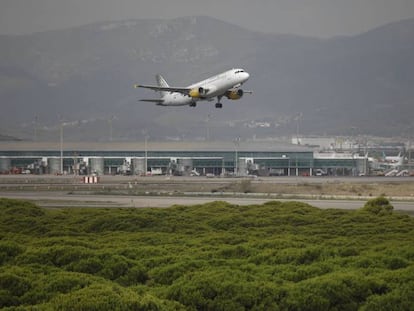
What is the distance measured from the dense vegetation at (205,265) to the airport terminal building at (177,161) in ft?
361

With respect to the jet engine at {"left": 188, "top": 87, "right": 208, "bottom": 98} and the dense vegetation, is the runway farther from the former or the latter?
the dense vegetation

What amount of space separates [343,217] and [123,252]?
18.9m

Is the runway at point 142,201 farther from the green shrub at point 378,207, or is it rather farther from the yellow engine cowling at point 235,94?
the green shrub at point 378,207

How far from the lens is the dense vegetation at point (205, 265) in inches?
1029

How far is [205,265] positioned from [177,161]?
13524 centimetres

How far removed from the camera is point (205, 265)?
3127 centimetres

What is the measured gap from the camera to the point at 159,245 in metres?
38.1

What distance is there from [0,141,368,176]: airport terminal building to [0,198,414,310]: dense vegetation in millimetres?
110058

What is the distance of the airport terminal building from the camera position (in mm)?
162375

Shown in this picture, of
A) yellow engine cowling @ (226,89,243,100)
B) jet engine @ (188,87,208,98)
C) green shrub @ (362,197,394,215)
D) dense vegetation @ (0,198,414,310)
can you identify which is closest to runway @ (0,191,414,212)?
yellow engine cowling @ (226,89,243,100)

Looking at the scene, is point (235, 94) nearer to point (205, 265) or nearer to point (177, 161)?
point (205, 265)

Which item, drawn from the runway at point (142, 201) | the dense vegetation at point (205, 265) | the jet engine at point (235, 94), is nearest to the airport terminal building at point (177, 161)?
the runway at point (142, 201)

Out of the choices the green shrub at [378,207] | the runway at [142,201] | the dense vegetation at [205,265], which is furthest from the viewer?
the runway at [142,201]

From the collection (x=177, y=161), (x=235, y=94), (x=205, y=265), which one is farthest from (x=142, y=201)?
(x=177, y=161)
